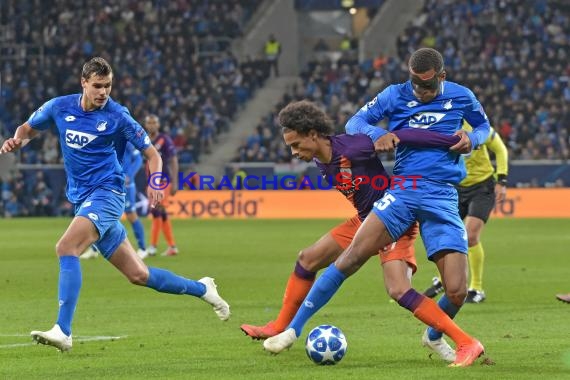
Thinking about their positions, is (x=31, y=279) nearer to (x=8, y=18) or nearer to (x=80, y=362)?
(x=80, y=362)

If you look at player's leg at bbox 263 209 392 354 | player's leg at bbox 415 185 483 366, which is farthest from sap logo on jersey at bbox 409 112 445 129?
player's leg at bbox 263 209 392 354

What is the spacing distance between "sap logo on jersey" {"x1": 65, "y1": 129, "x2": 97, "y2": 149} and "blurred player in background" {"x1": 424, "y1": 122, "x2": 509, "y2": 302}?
17.4ft

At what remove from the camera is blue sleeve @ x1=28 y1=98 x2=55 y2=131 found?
33.6 feet

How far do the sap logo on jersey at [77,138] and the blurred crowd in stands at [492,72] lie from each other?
88.8 ft

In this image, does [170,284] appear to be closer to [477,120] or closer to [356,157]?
[356,157]

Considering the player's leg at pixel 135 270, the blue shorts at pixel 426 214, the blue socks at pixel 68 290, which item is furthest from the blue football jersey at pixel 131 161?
the blue shorts at pixel 426 214

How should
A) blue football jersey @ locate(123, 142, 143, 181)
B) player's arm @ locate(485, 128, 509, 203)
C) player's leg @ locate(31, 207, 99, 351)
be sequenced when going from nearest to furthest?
player's leg @ locate(31, 207, 99, 351) < player's arm @ locate(485, 128, 509, 203) < blue football jersey @ locate(123, 142, 143, 181)

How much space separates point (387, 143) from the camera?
8648 millimetres

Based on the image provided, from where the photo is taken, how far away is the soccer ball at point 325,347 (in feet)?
28.9

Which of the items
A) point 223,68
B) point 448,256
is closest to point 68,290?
point 448,256

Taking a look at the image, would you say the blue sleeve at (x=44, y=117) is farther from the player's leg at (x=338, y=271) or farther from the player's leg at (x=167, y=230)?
the player's leg at (x=167, y=230)

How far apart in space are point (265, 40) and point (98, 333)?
37.0 metres

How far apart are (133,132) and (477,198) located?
5.44 m

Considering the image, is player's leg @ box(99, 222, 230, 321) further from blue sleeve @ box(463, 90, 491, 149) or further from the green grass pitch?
blue sleeve @ box(463, 90, 491, 149)
